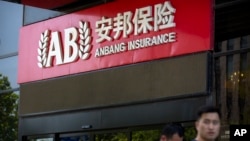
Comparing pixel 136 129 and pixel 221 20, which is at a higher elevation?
pixel 221 20

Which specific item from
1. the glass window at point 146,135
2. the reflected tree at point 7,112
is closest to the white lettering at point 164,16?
the glass window at point 146,135

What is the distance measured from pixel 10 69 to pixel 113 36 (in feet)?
15.1

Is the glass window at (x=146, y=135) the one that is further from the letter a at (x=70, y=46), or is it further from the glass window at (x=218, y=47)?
the letter a at (x=70, y=46)

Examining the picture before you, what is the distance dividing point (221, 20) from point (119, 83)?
2.79 m

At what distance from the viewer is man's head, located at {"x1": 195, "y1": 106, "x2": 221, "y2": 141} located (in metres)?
4.74

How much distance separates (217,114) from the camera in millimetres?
4914

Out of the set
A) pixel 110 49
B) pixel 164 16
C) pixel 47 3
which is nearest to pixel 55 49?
pixel 47 3

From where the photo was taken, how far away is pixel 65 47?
588 inches

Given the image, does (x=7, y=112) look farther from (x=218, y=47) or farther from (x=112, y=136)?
(x=218, y=47)

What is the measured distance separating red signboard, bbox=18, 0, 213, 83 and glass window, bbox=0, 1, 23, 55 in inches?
28.8

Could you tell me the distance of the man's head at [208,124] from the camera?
4.74 m

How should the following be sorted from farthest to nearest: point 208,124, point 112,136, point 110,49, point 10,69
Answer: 1. point 10,69
2. point 110,49
3. point 112,136
4. point 208,124

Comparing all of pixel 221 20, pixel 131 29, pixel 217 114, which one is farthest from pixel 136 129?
pixel 217 114

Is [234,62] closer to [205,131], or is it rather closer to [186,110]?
[186,110]
